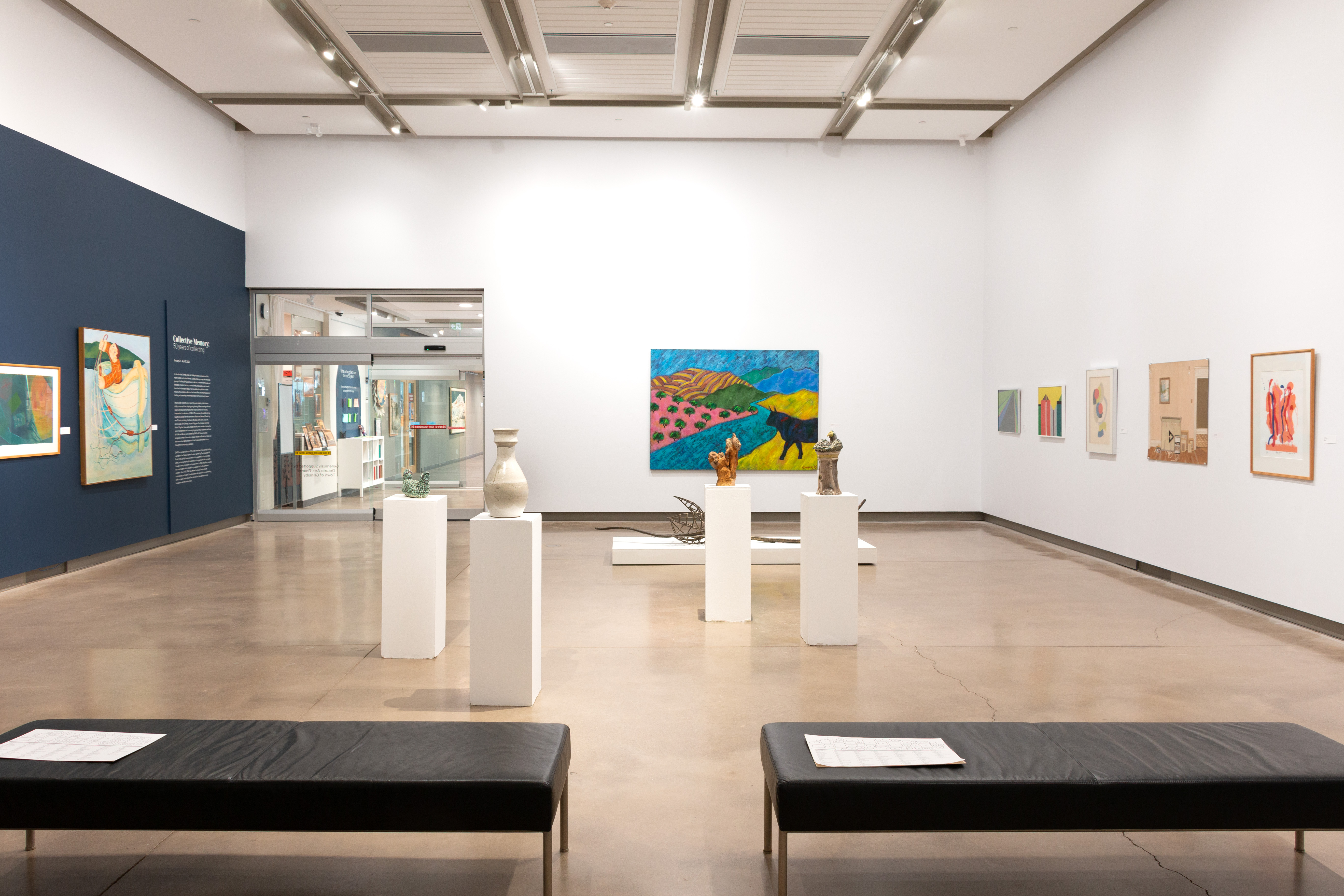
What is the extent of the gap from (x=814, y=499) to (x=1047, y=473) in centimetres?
641

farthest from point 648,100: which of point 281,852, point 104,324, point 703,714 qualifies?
point 281,852

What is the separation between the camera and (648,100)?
37.0 feet

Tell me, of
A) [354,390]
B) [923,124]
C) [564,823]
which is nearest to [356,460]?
[354,390]

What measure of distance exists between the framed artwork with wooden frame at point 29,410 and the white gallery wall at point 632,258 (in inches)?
188

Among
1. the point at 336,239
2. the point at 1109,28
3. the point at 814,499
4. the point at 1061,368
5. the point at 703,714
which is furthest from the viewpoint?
the point at 336,239

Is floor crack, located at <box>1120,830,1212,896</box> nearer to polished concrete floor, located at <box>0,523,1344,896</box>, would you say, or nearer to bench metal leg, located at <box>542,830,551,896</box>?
polished concrete floor, located at <box>0,523,1344,896</box>

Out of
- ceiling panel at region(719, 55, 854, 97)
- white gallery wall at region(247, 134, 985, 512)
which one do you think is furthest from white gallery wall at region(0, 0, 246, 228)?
ceiling panel at region(719, 55, 854, 97)

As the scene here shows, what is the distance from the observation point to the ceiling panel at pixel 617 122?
11.6 m

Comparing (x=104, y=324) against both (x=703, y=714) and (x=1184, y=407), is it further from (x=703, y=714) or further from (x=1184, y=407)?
(x=1184, y=407)

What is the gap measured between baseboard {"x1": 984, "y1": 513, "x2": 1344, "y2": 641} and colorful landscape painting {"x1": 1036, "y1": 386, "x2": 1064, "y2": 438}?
134cm

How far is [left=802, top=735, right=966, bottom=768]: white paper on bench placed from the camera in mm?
2781

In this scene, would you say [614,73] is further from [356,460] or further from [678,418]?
[356,460]

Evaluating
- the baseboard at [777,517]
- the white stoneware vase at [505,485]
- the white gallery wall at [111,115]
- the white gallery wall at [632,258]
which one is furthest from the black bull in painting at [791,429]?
the white gallery wall at [111,115]

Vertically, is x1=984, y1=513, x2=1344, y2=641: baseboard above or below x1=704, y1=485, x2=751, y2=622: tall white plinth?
below
